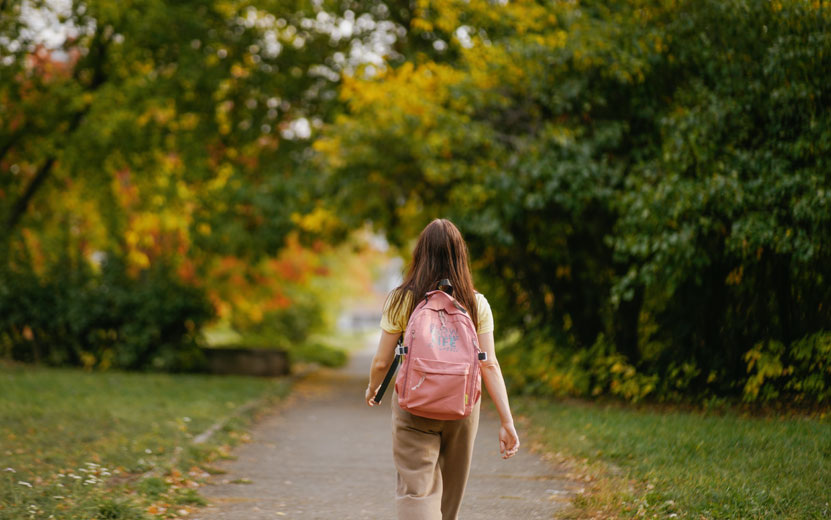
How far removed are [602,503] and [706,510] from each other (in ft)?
2.60

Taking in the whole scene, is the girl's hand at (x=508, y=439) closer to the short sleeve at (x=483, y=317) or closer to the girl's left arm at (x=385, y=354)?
the short sleeve at (x=483, y=317)

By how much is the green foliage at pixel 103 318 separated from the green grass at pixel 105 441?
2.20 meters

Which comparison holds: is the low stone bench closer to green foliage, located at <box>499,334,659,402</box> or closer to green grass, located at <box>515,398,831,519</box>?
green foliage, located at <box>499,334,659,402</box>

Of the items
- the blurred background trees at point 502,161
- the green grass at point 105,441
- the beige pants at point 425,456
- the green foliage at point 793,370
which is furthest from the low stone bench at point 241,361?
the beige pants at point 425,456

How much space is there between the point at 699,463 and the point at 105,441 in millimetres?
5529

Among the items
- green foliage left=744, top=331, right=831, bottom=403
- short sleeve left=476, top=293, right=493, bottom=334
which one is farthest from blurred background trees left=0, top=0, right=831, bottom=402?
short sleeve left=476, top=293, right=493, bottom=334

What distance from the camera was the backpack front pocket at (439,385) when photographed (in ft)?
12.1

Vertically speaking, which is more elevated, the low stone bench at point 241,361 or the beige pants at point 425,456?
the beige pants at point 425,456

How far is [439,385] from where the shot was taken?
3.69m

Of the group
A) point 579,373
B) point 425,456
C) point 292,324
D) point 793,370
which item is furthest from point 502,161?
point 292,324

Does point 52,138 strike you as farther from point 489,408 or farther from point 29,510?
point 29,510

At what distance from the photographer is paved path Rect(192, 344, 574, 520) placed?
5.93 meters

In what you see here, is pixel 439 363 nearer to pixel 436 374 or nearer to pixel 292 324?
pixel 436 374

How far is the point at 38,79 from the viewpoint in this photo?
17.0 m
